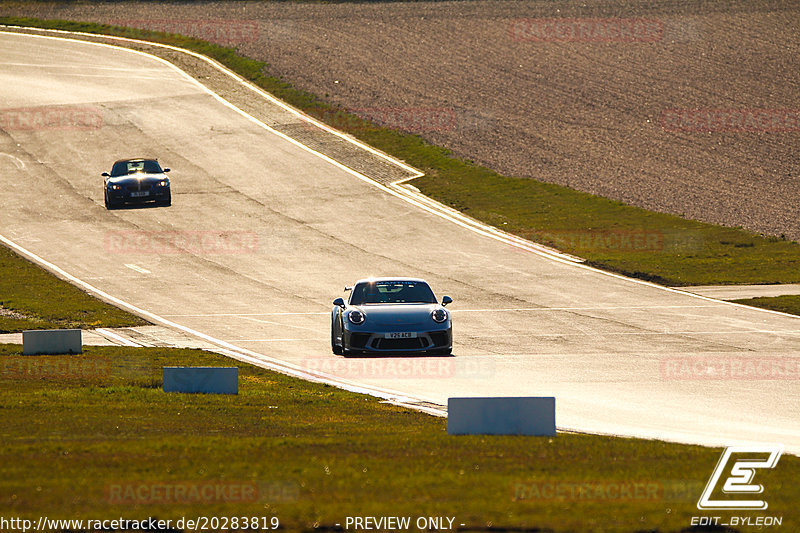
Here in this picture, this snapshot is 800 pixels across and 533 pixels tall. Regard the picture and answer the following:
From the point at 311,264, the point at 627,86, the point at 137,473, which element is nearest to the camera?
the point at 137,473

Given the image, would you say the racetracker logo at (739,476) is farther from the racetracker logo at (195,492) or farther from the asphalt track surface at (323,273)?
the racetracker logo at (195,492)

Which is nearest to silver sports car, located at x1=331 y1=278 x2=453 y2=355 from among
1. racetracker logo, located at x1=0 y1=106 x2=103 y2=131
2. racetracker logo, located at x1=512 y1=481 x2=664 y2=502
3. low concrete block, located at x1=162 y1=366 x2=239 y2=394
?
low concrete block, located at x1=162 y1=366 x2=239 y2=394

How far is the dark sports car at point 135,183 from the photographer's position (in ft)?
129

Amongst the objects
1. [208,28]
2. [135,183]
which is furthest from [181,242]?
[208,28]

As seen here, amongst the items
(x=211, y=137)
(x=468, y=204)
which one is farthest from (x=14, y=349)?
(x=211, y=137)

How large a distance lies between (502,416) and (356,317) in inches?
315

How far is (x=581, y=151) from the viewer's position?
48938 millimetres

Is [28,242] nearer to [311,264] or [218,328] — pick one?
[311,264]

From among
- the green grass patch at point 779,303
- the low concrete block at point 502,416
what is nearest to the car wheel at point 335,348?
the low concrete block at point 502,416

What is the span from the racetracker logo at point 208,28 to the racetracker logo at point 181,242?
31.4 metres

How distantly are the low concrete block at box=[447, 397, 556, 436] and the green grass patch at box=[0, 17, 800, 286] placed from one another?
21.7 metres

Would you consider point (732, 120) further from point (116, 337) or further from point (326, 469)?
point (326, 469)

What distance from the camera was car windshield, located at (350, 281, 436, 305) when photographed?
20.1 m

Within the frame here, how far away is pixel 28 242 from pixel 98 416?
978 inches
